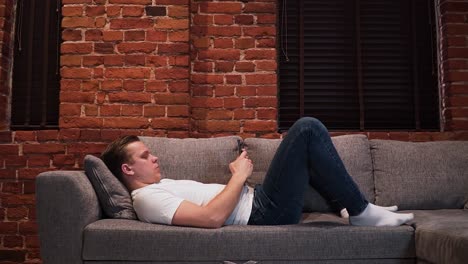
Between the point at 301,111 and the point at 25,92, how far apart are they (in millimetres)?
1952

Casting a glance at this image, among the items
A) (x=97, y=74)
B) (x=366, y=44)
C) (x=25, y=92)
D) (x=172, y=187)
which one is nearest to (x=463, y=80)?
(x=366, y=44)

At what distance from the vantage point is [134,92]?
318 centimetres

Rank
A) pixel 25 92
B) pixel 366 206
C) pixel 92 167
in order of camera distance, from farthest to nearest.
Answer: pixel 25 92, pixel 92 167, pixel 366 206

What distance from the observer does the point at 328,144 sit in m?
2.18

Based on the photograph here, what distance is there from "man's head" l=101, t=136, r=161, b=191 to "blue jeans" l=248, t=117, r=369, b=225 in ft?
1.72

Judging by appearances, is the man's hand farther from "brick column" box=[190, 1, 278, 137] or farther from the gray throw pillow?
"brick column" box=[190, 1, 278, 137]

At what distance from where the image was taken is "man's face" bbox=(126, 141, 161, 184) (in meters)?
2.28

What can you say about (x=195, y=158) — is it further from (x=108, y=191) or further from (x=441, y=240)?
(x=441, y=240)

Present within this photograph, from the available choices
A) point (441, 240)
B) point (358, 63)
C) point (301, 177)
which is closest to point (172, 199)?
point (301, 177)

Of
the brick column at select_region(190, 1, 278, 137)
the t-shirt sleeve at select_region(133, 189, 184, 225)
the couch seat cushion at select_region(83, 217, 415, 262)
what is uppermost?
the brick column at select_region(190, 1, 278, 137)

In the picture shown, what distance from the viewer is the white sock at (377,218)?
2104 mm

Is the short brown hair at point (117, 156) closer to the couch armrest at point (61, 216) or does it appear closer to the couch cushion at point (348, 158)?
the couch armrest at point (61, 216)

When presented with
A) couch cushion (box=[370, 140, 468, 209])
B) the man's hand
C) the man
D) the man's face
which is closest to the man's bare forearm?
the man

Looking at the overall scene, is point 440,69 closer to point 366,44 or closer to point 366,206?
point 366,44
